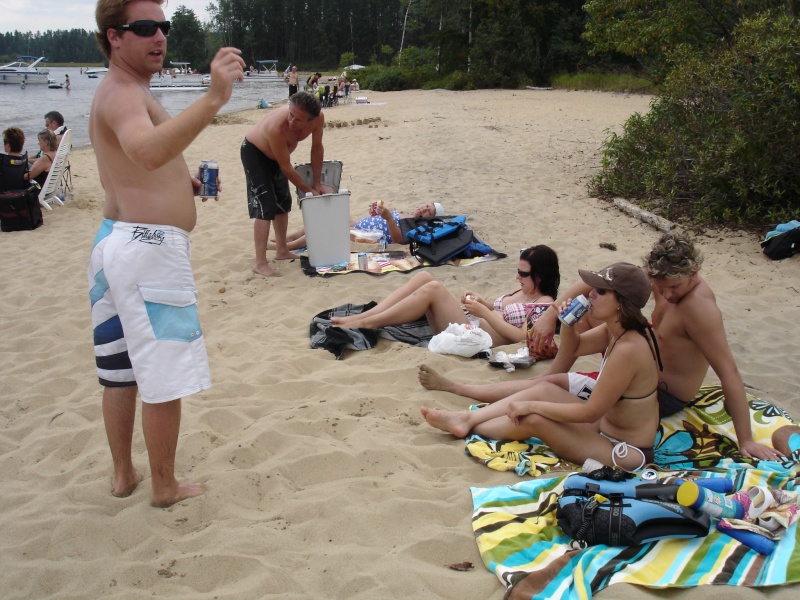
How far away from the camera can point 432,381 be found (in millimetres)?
3639

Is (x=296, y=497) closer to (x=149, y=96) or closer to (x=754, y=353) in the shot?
(x=149, y=96)

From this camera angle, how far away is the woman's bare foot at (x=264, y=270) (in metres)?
5.90

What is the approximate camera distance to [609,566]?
219cm

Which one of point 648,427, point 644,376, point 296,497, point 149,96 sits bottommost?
point 296,497

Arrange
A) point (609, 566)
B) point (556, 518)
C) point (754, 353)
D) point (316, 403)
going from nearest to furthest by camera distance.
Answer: point (609, 566)
point (556, 518)
point (316, 403)
point (754, 353)

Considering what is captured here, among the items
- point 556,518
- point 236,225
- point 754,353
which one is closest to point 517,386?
point 556,518

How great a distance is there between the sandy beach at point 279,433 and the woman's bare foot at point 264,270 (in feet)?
0.50

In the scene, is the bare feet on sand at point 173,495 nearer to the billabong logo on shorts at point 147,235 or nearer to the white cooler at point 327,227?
the billabong logo on shorts at point 147,235

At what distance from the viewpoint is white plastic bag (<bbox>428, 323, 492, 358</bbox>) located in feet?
13.6

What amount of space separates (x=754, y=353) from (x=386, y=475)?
2742 millimetres

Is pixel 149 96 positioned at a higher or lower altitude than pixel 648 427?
higher

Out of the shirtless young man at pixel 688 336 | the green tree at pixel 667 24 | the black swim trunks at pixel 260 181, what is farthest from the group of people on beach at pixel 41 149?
the green tree at pixel 667 24

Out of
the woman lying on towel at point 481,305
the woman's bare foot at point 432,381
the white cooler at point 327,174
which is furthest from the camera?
the white cooler at point 327,174

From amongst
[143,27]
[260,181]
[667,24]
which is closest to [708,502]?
[143,27]
